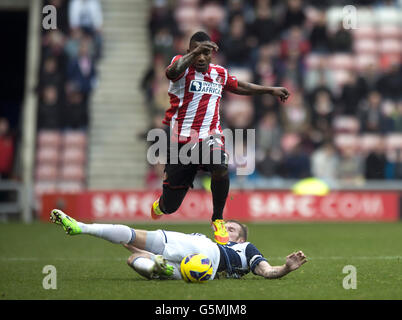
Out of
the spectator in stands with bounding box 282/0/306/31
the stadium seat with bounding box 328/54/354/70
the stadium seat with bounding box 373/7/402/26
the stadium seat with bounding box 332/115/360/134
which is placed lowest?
the stadium seat with bounding box 332/115/360/134

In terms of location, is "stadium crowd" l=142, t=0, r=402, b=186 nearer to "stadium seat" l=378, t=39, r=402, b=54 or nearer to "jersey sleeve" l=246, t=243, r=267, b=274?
"stadium seat" l=378, t=39, r=402, b=54

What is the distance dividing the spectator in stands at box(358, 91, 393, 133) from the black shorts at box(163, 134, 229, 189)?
37.7ft

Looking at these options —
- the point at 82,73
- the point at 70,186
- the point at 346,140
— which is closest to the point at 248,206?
the point at 346,140

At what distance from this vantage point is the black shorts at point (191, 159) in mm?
8781

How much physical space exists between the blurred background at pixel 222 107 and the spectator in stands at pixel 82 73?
28 millimetres

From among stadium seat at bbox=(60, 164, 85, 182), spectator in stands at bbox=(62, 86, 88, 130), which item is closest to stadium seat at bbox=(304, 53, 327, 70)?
spectator in stands at bbox=(62, 86, 88, 130)

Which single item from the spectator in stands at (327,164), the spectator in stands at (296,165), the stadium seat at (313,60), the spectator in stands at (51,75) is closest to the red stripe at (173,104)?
the spectator in stands at (296,165)

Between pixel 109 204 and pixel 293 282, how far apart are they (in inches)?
422

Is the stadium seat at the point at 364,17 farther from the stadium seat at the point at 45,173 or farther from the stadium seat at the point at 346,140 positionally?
the stadium seat at the point at 45,173

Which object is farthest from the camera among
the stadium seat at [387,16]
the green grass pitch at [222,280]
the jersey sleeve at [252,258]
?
the stadium seat at [387,16]

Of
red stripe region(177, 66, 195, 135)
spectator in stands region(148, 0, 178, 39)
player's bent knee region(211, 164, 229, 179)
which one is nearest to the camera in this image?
player's bent knee region(211, 164, 229, 179)

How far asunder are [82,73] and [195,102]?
460 inches

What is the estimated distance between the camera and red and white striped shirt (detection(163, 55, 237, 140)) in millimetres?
9070

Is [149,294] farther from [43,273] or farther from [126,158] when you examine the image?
[126,158]
